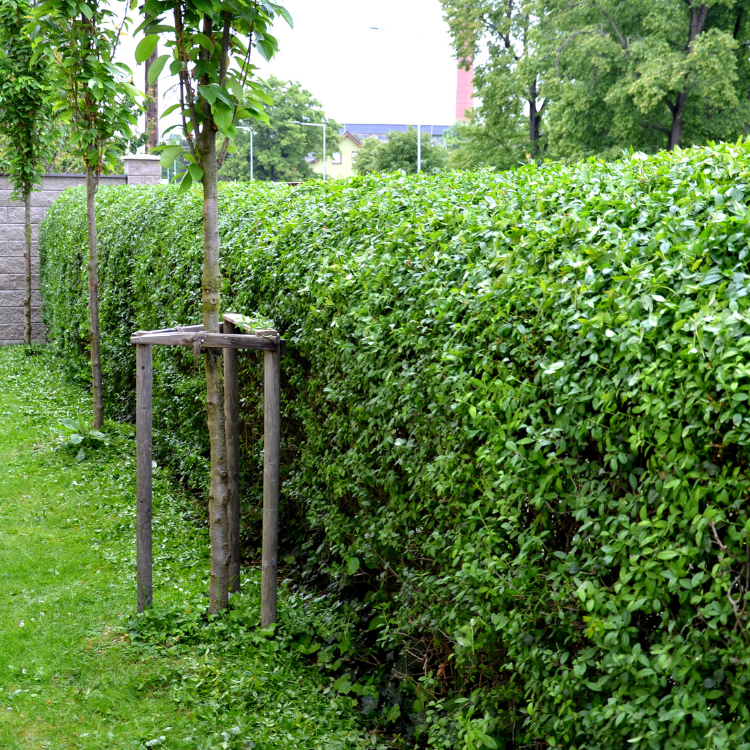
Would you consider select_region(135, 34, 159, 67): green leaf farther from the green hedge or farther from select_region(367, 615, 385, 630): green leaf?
select_region(367, 615, 385, 630): green leaf

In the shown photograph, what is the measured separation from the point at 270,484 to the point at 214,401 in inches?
21.3

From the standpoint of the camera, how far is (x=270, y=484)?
4.21m

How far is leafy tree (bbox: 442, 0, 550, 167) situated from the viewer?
34812mm

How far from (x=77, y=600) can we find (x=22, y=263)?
1273cm

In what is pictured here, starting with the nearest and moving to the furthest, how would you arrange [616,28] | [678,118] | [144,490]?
[144,490]
[678,118]
[616,28]

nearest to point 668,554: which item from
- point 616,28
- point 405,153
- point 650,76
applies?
point 650,76

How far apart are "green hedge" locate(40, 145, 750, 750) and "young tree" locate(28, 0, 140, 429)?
3515mm

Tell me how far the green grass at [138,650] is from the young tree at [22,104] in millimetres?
7745

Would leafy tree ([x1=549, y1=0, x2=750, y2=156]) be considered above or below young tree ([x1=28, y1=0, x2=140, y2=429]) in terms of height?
above

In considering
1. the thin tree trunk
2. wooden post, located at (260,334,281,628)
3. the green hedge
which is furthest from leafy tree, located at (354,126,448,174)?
the green hedge

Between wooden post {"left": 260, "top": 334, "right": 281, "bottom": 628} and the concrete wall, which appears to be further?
the concrete wall

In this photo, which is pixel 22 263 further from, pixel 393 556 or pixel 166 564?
pixel 393 556

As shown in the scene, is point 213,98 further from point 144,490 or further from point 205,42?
point 144,490

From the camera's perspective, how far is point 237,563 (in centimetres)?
476
